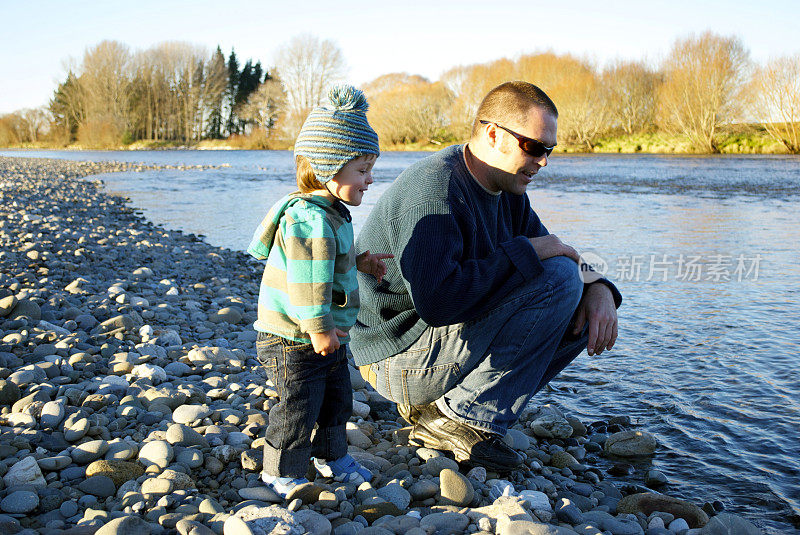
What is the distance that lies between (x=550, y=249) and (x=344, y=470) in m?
1.08

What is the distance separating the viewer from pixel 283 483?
198 cm

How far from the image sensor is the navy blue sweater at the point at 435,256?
84.6 inches

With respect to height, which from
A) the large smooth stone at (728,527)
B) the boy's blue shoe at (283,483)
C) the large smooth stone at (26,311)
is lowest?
the large smooth stone at (728,527)

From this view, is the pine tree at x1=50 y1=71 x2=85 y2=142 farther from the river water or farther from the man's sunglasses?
the man's sunglasses

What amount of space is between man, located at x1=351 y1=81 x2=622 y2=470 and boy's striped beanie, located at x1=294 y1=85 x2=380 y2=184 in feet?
1.10

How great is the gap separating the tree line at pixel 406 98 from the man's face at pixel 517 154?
17.9 metres

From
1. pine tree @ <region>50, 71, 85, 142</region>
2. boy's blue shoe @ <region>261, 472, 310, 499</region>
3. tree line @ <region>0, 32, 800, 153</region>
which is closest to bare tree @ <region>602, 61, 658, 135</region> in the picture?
tree line @ <region>0, 32, 800, 153</region>

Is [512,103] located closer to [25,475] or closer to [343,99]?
[343,99]

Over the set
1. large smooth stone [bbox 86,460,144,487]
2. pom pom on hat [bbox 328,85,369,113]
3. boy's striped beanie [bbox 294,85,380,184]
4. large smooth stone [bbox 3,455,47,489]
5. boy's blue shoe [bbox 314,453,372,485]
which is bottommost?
boy's blue shoe [bbox 314,453,372,485]

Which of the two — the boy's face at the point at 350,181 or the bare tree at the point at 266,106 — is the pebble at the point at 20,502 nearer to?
the boy's face at the point at 350,181

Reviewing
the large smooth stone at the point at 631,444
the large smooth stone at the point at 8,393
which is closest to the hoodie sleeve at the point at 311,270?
the large smooth stone at the point at 8,393

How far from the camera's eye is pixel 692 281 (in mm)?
5887

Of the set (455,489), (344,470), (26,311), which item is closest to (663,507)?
(455,489)

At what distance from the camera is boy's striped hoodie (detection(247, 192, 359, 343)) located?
1.85 metres
